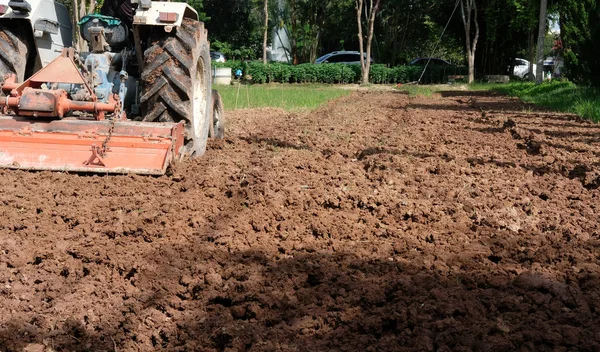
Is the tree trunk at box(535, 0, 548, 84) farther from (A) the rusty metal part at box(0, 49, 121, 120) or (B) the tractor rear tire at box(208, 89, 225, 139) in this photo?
(A) the rusty metal part at box(0, 49, 121, 120)

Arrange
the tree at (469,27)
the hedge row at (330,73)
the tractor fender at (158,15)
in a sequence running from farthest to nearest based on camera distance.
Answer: the hedge row at (330,73) → the tree at (469,27) → the tractor fender at (158,15)

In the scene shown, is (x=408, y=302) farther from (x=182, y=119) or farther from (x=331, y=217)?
(x=182, y=119)

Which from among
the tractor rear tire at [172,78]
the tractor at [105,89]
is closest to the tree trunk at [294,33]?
the tractor at [105,89]

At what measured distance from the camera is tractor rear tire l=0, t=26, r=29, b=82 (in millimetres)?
6812

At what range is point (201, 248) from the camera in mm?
4227

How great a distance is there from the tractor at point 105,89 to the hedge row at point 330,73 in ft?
85.5

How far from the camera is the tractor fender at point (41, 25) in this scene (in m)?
6.79

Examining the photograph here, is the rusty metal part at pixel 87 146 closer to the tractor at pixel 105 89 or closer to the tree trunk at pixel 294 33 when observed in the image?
the tractor at pixel 105 89

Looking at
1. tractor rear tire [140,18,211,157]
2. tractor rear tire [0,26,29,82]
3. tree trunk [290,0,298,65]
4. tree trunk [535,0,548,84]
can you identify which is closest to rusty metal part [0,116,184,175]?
tractor rear tire [140,18,211,157]

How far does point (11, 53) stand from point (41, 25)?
1.32 feet

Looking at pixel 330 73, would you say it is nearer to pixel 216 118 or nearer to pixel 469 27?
pixel 469 27

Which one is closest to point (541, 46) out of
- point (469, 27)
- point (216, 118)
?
point (469, 27)

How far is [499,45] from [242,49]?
17.4 meters

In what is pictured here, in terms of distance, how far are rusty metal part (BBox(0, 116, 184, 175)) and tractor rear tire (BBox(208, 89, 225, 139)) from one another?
7.27ft
